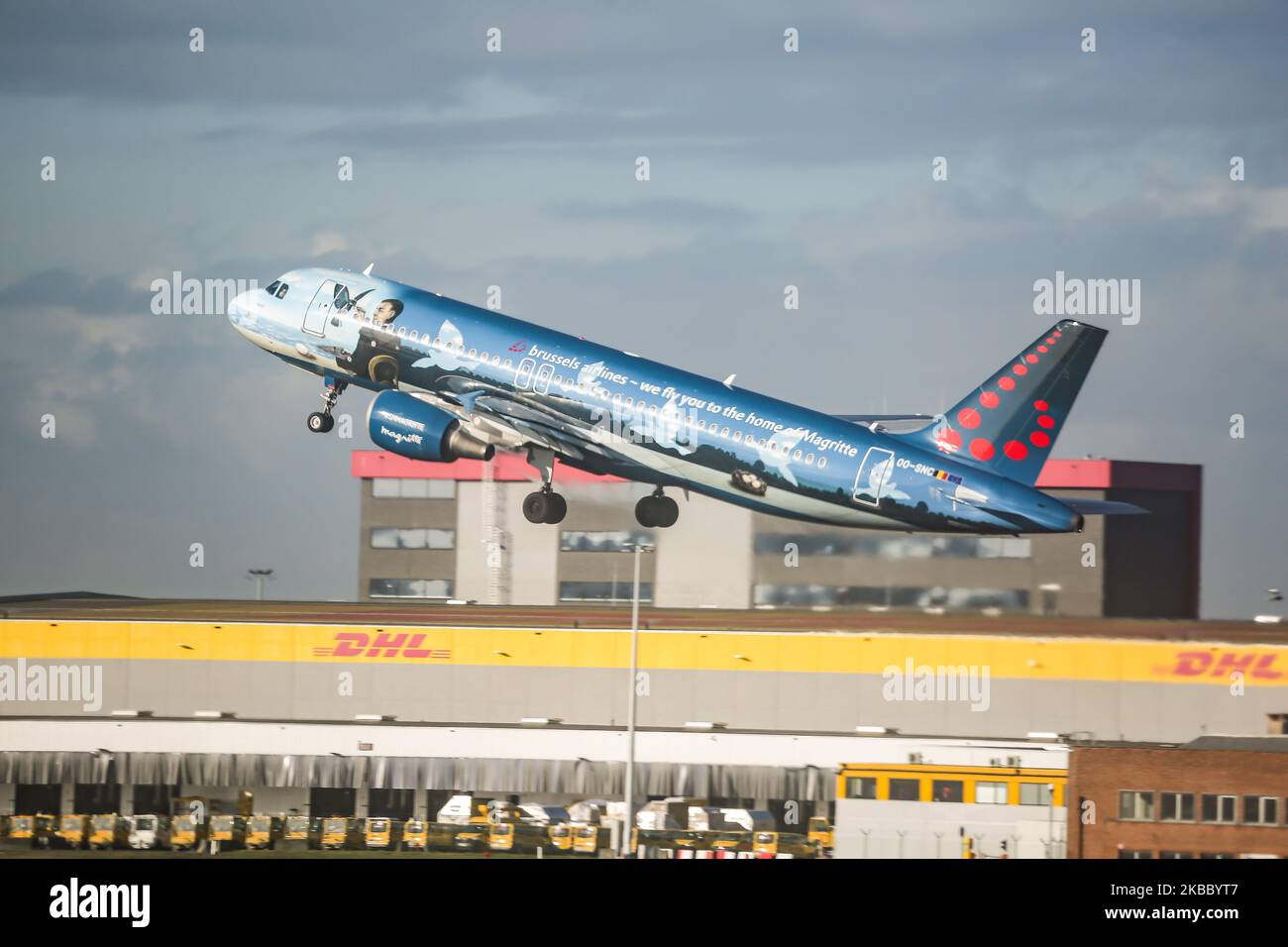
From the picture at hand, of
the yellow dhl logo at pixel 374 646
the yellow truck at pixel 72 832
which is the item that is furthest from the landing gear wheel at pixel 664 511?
the yellow truck at pixel 72 832

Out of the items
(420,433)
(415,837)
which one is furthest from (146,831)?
(420,433)

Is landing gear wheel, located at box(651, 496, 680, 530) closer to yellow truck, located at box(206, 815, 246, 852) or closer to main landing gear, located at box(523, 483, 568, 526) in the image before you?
main landing gear, located at box(523, 483, 568, 526)

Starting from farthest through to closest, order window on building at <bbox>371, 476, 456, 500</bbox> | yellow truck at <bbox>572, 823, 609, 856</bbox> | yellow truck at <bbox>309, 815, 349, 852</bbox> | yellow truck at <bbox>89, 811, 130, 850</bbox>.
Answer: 1. window on building at <bbox>371, 476, 456, 500</bbox>
2. yellow truck at <bbox>309, 815, 349, 852</bbox>
3. yellow truck at <bbox>572, 823, 609, 856</bbox>
4. yellow truck at <bbox>89, 811, 130, 850</bbox>

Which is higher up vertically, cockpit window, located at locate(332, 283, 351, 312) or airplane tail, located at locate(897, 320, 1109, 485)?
cockpit window, located at locate(332, 283, 351, 312)

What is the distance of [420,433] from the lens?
5997 cm

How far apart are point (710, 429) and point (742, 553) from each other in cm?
2333

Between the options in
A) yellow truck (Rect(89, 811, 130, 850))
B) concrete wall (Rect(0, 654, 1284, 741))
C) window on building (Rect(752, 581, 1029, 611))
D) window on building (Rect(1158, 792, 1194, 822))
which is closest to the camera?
window on building (Rect(1158, 792, 1194, 822))

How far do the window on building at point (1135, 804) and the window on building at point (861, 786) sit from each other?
32.0 ft

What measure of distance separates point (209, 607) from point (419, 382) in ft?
107

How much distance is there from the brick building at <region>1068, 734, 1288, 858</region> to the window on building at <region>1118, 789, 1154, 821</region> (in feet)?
0.11

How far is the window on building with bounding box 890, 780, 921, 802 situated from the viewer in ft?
221

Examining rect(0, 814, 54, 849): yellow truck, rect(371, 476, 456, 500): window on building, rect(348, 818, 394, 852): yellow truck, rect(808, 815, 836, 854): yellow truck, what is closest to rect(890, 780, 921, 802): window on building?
rect(808, 815, 836, 854): yellow truck
